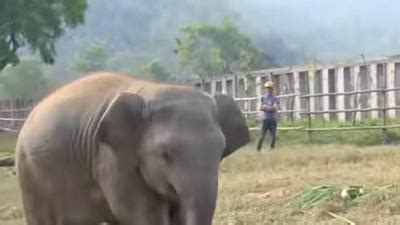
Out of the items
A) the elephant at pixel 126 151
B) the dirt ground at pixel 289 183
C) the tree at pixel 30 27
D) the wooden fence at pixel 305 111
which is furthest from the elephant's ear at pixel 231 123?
the tree at pixel 30 27

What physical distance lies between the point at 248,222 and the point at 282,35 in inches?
5070

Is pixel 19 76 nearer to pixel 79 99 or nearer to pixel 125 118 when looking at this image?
pixel 79 99

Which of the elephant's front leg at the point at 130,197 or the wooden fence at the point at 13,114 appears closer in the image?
the elephant's front leg at the point at 130,197

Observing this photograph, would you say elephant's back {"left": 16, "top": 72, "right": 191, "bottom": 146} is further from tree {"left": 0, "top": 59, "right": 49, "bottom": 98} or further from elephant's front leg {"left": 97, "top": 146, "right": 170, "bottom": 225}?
tree {"left": 0, "top": 59, "right": 49, "bottom": 98}

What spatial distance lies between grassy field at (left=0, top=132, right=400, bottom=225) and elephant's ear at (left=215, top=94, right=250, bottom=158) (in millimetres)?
2969

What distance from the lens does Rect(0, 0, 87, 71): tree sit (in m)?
29.5

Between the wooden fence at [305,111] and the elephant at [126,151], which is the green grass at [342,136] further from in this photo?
the elephant at [126,151]

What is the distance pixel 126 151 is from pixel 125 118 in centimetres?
13

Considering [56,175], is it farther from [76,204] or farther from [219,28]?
[219,28]

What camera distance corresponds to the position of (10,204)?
33.1 ft

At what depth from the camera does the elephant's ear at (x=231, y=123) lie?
13.8 ft

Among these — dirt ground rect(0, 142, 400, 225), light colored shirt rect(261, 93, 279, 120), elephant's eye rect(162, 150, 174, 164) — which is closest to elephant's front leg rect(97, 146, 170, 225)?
elephant's eye rect(162, 150, 174, 164)

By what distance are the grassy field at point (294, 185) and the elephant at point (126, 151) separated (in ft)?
9.54

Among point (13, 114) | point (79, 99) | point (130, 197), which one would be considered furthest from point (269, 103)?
point (13, 114)
